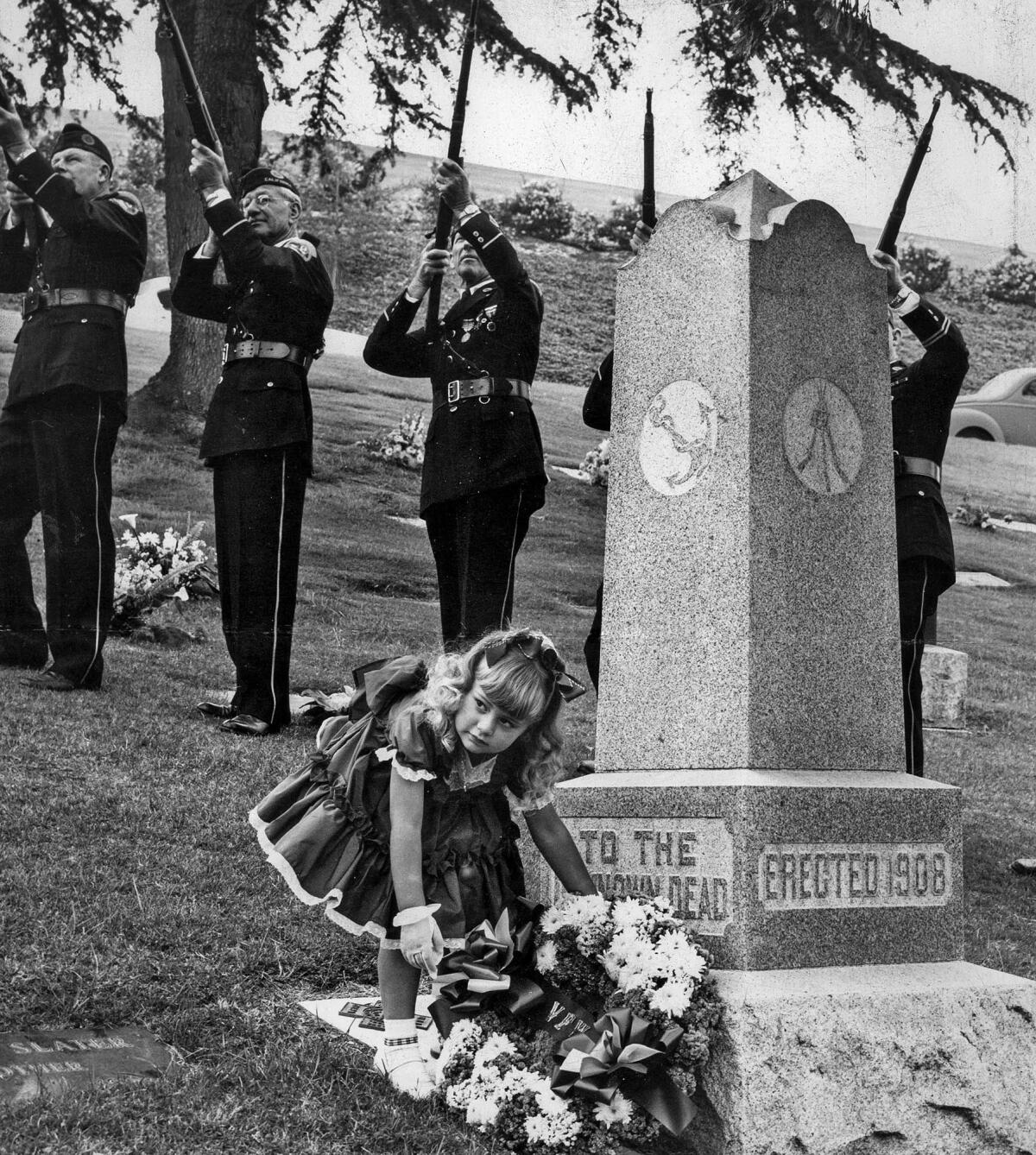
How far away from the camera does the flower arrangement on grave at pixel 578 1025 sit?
2.59 meters

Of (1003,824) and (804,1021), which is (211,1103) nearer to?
(804,1021)

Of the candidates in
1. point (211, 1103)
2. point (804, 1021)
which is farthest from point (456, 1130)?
point (804, 1021)

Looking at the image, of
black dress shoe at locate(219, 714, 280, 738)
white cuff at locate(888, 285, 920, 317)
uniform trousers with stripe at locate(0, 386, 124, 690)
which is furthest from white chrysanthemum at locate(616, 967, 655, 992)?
uniform trousers with stripe at locate(0, 386, 124, 690)

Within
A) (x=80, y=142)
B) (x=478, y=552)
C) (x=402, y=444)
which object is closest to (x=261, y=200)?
(x=80, y=142)

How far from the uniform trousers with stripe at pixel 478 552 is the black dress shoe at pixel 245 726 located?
2.44ft

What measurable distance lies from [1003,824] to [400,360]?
3033 mm

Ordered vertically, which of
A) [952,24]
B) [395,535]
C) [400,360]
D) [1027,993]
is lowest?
[1027,993]

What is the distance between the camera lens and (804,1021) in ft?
8.83

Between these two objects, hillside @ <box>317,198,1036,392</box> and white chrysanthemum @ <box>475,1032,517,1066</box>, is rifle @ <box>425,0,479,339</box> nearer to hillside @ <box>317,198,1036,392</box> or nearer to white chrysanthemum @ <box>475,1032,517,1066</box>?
hillside @ <box>317,198,1036,392</box>

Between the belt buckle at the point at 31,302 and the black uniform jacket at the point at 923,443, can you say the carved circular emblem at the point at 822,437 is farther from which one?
the belt buckle at the point at 31,302

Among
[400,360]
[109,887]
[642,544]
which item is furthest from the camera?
[400,360]

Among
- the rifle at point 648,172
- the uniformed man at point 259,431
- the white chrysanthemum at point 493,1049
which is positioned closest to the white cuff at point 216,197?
the uniformed man at point 259,431

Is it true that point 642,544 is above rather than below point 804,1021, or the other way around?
above

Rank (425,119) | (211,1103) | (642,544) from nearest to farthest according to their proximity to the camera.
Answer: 1. (211,1103)
2. (642,544)
3. (425,119)
